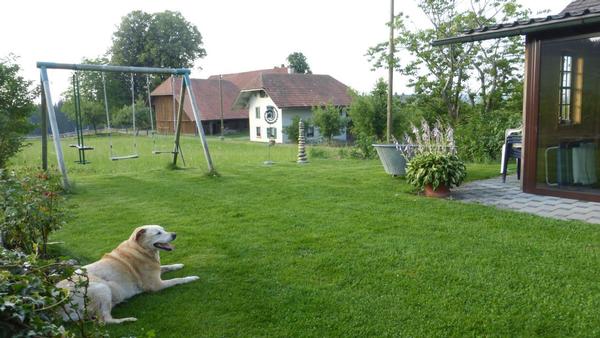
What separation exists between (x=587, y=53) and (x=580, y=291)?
424 cm

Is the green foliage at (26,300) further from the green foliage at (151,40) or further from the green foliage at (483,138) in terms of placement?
the green foliage at (151,40)

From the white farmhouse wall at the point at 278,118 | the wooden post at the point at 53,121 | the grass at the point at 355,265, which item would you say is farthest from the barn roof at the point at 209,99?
the grass at the point at 355,265

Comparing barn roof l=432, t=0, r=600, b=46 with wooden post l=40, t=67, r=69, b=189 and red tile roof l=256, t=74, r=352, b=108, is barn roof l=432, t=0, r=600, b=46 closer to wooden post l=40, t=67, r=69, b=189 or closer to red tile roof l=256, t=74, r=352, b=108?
wooden post l=40, t=67, r=69, b=189

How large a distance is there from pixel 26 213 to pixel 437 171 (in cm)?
547

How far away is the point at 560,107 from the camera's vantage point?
270 inches

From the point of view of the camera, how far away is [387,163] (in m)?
9.09

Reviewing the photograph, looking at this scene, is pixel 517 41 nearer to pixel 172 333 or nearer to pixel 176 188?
pixel 176 188

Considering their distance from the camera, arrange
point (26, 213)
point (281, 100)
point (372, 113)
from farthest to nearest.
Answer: point (281, 100) < point (372, 113) < point (26, 213)

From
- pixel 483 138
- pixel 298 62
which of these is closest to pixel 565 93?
pixel 483 138

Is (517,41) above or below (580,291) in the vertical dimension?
above

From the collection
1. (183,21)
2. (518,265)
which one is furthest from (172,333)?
(183,21)

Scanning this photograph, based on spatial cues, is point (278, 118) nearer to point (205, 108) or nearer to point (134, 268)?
point (205, 108)

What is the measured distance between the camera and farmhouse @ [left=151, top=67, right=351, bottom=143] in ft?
103

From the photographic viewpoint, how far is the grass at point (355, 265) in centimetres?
327
